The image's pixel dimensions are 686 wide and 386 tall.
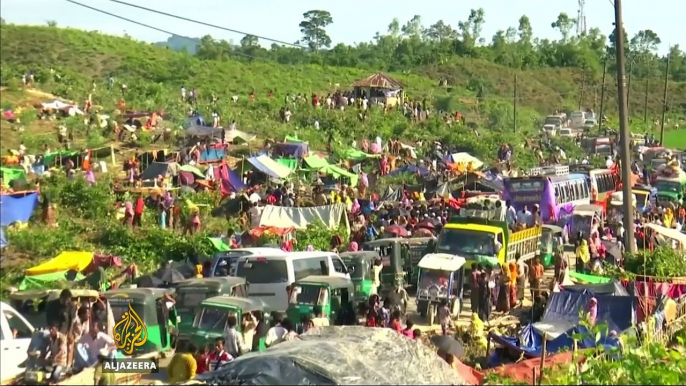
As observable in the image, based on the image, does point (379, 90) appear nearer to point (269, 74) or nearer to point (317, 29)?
point (269, 74)

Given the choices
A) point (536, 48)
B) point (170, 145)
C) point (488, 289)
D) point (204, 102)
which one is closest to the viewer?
point (488, 289)

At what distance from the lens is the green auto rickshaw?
15055mm

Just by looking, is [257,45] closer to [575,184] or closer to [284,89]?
[284,89]

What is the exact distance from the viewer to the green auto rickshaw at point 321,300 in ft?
49.4

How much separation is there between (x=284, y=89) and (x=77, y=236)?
4188cm

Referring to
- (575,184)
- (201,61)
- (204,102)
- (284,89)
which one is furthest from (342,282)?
(201,61)

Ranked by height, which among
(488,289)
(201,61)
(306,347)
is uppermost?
(201,61)

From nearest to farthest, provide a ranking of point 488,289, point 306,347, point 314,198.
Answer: point 306,347 < point 488,289 < point 314,198

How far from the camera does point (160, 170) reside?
2994 cm

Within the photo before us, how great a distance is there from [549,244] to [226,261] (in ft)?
33.2

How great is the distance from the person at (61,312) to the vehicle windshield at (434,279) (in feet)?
23.6

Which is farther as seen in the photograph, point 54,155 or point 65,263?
point 54,155

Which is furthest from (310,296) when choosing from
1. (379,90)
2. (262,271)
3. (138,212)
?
(379,90)

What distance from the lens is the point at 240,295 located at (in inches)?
607
